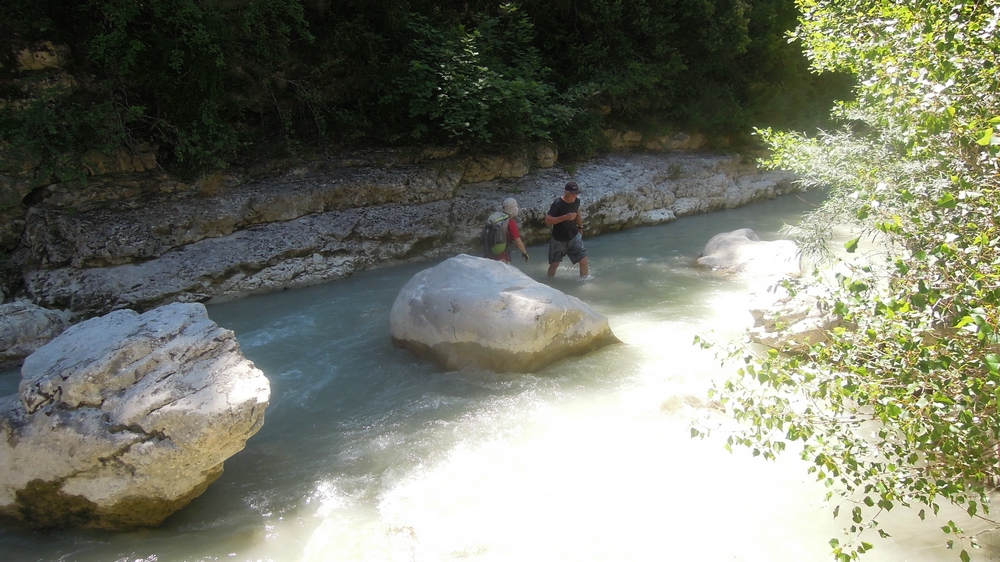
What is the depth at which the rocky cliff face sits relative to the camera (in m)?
7.13

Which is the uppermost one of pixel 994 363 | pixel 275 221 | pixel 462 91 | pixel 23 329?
pixel 462 91

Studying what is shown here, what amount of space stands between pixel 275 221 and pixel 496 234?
11.3 ft

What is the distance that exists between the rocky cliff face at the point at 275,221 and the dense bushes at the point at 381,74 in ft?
1.58

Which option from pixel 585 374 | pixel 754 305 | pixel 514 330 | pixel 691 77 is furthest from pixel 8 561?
pixel 691 77

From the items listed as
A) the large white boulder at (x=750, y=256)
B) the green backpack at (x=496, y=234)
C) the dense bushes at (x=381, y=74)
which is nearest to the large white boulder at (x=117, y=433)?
the green backpack at (x=496, y=234)

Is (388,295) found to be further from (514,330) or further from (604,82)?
(604,82)

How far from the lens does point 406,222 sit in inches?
359

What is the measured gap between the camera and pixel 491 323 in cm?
501

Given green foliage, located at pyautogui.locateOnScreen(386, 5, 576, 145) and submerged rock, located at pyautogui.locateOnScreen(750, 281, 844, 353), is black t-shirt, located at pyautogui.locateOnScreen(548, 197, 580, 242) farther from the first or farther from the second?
green foliage, located at pyautogui.locateOnScreen(386, 5, 576, 145)

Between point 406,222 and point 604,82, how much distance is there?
556 cm

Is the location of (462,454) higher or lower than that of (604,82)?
lower

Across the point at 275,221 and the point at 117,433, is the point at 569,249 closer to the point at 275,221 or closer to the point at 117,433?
the point at 275,221

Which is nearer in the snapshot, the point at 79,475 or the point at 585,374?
the point at 79,475

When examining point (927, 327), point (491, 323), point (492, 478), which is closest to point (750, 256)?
point (491, 323)
